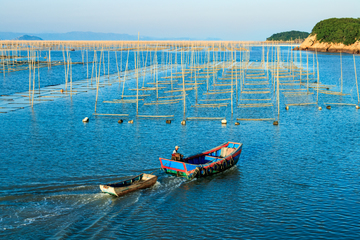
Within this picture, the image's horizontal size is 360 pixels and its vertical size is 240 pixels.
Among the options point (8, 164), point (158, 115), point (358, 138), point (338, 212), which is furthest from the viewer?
point (158, 115)

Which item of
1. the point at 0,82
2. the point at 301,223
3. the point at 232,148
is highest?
the point at 0,82

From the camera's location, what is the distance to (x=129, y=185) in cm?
2414

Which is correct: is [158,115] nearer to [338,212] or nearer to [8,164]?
[8,164]

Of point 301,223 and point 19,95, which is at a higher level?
point 19,95

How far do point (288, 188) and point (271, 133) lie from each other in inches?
632

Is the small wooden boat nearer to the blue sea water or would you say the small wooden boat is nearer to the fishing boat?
the blue sea water

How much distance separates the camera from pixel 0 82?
85375 millimetres

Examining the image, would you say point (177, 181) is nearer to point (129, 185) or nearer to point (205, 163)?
point (205, 163)

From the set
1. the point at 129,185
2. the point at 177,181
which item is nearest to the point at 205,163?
the point at 177,181

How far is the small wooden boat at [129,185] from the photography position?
75.8 feet

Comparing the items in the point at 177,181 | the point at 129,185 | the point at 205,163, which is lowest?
the point at 177,181

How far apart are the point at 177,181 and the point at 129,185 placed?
4.00m

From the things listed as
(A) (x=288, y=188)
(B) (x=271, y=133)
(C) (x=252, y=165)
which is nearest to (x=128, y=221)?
(A) (x=288, y=188)

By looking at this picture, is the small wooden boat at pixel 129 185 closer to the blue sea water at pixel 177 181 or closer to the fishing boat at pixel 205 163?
the blue sea water at pixel 177 181
